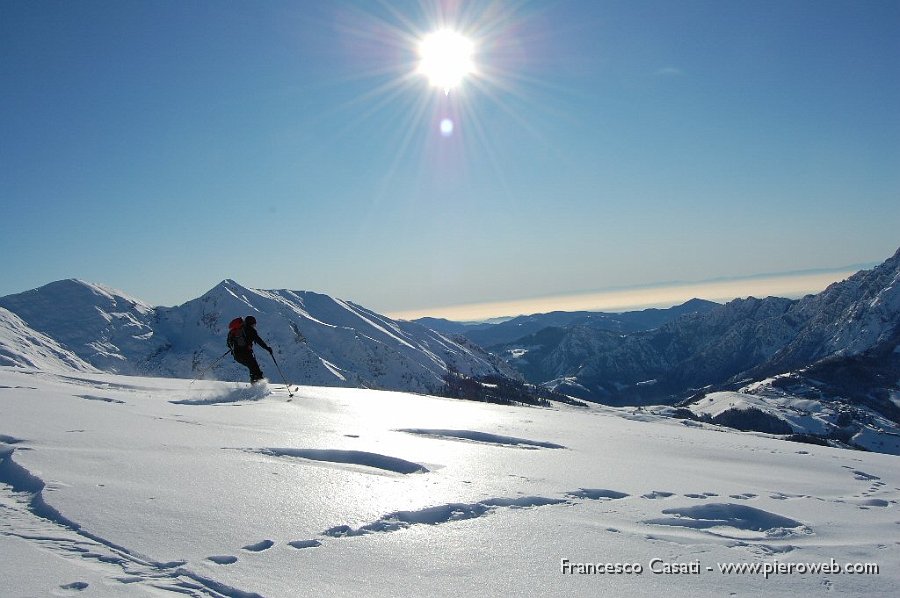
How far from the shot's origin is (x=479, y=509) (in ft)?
18.6

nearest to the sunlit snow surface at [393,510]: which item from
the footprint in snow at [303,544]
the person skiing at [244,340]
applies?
the footprint in snow at [303,544]

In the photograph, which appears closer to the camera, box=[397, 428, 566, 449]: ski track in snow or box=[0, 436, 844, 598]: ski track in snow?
box=[0, 436, 844, 598]: ski track in snow

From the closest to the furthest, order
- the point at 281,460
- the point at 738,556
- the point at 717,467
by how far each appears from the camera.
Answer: the point at 738,556
the point at 281,460
the point at 717,467

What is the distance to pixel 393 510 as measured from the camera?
5.38 m

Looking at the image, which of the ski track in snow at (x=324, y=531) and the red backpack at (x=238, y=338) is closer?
the ski track in snow at (x=324, y=531)

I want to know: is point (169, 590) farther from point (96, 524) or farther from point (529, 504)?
point (529, 504)

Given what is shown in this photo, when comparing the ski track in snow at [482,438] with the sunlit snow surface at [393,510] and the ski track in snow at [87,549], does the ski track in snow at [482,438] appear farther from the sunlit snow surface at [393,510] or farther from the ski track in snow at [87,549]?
the ski track in snow at [87,549]

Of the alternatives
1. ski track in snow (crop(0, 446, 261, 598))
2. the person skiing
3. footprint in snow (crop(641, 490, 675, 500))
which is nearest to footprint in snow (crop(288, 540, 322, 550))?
ski track in snow (crop(0, 446, 261, 598))

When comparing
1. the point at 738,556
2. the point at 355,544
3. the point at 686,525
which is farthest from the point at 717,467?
the point at 355,544

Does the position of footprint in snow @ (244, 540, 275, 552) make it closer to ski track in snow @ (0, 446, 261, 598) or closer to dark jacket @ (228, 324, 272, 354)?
ski track in snow @ (0, 446, 261, 598)

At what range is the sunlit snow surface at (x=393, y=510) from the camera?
13.0 ft

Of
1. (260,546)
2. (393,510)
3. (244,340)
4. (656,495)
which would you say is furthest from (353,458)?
(244,340)

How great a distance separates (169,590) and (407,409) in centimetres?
1025

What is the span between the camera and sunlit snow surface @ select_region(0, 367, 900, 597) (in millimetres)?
3975
